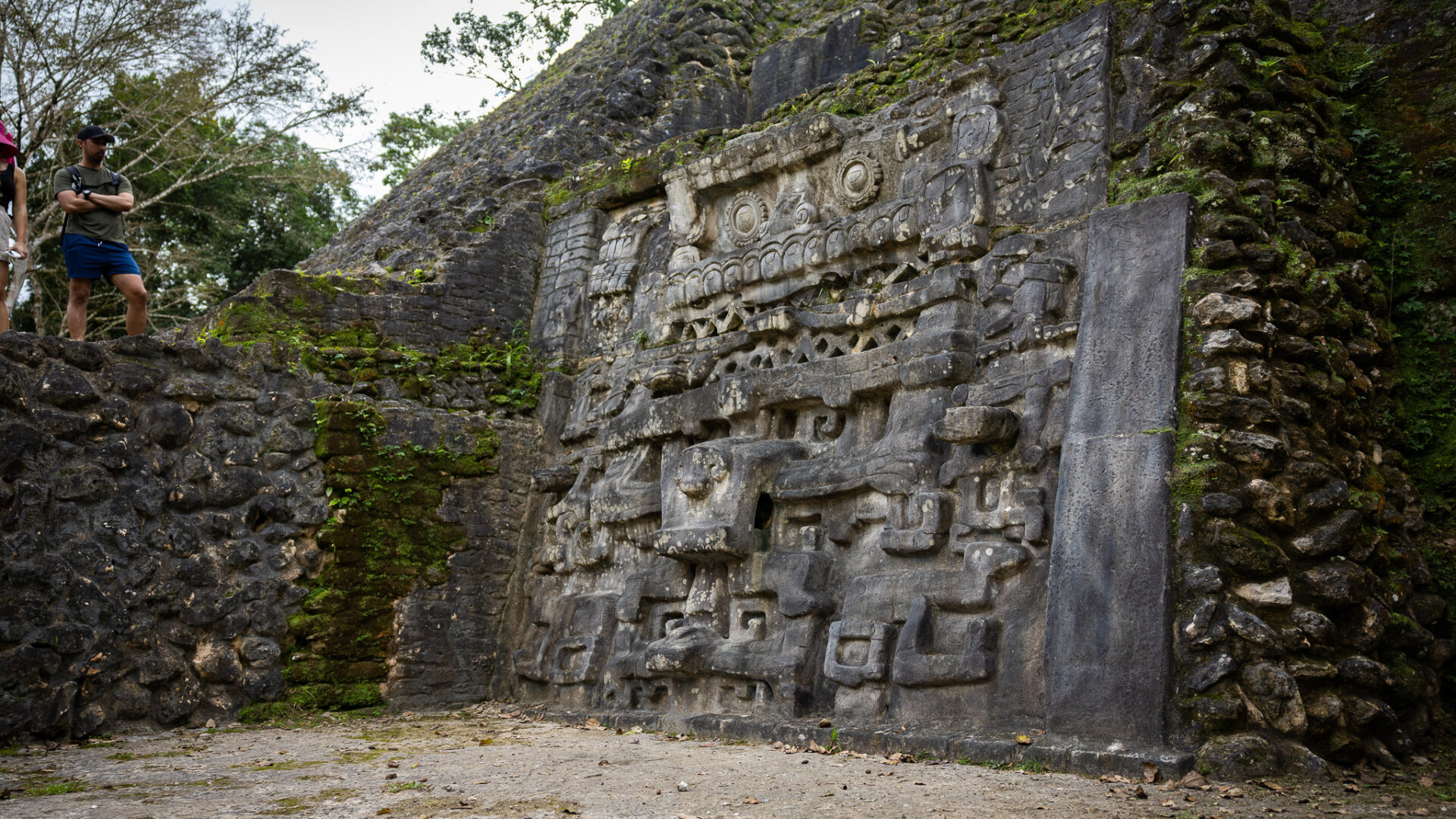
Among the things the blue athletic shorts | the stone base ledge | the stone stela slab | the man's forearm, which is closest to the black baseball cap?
the man's forearm

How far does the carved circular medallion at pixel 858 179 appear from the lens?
727 centimetres

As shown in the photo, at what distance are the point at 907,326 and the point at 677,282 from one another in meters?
2.32

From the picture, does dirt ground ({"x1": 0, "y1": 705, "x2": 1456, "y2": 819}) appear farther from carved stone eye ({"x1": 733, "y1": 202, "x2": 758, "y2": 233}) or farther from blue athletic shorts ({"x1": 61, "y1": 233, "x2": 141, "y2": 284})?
carved stone eye ({"x1": 733, "y1": 202, "x2": 758, "y2": 233})

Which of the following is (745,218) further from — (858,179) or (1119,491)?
(1119,491)

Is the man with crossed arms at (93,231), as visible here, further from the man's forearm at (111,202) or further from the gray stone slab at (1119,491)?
the gray stone slab at (1119,491)

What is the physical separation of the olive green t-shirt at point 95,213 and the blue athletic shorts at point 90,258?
4 cm

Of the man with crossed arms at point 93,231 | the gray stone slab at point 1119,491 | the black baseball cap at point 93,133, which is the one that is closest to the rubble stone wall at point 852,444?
the gray stone slab at point 1119,491

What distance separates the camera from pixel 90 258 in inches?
299

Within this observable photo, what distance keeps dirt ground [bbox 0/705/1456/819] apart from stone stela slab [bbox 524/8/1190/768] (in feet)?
1.36

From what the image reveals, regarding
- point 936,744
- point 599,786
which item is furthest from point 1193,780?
point 599,786

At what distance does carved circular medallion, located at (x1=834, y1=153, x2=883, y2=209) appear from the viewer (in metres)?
7.27

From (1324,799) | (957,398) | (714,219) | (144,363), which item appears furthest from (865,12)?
(1324,799)

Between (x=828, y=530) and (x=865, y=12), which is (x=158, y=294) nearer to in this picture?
(x=865, y=12)

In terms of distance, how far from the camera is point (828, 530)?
6.46 meters
